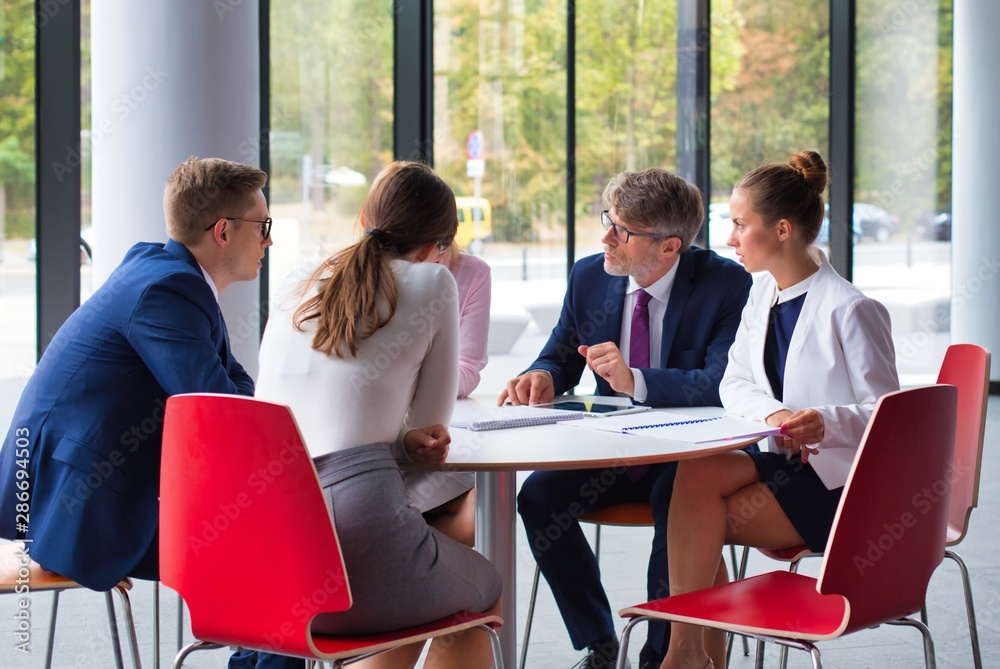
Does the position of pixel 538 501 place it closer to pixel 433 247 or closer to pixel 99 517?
pixel 433 247

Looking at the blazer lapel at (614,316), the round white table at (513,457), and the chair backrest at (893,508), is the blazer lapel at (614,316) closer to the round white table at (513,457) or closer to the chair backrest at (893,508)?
the round white table at (513,457)

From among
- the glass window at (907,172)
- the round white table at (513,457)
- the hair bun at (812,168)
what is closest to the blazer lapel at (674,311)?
the round white table at (513,457)

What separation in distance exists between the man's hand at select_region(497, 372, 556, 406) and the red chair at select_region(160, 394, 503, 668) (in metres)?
1.09

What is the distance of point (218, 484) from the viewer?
1.67m

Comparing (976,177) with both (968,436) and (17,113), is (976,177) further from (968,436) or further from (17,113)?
(17,113)

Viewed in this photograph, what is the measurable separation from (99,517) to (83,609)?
1.59 metres

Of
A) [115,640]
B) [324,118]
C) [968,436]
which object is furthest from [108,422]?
[324,118]

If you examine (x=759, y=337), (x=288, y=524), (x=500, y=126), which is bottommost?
(x=288, y=524)

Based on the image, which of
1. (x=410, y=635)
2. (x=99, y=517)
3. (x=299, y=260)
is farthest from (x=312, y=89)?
(x=410, y=635)

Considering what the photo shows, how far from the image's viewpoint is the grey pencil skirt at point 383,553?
5.82 feet

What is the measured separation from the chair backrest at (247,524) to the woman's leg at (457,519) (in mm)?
745

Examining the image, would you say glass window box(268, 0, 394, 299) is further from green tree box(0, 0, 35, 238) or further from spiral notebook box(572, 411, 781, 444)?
spiral notebook box(572, 411, 781, 444)

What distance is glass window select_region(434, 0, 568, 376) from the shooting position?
21.2 feet
